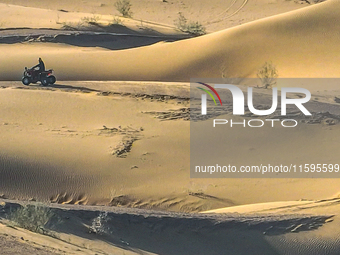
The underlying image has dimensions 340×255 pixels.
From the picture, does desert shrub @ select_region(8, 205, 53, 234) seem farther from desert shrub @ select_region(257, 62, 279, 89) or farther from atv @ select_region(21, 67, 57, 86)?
desert shrub @ select_region(257, 62, 279, 89)

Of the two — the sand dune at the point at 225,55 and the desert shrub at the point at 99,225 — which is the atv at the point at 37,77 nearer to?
the sand dune at the point at 225,55

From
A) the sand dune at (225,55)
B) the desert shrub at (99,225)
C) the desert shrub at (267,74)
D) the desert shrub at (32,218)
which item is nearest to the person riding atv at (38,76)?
the sand dune at (225,55)

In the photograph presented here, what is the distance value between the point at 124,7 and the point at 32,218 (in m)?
26.3

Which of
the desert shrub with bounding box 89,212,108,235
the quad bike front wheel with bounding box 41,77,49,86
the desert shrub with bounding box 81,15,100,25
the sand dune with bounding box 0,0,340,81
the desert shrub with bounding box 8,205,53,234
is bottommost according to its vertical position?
the desert shrub with bounding box 89,212,108,235

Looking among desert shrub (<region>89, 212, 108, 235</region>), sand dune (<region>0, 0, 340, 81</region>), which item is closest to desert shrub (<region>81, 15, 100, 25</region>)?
sand dune (<region>0, 0, 340, 81</region>)

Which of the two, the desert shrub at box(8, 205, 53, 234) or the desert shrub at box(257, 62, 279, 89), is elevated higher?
the desert shrub at box(257, 62, 279, 89)

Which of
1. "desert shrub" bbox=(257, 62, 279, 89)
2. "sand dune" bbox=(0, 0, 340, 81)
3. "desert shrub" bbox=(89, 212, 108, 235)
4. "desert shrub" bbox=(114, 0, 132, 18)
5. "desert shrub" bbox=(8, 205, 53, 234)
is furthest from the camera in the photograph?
"desert shrub" bbox=(114, 0, 132, 18)

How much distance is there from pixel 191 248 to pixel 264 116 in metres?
6.17

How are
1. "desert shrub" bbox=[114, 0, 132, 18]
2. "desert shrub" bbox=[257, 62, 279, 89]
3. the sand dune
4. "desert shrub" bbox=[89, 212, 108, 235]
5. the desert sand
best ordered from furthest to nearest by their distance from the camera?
1. "desert shrub" bbox=[114, 0, 132, 18]
2. the sand dune
3. "desert shrub" bbox=[257, 62, 279, 89]
4. the desert sand
5. "desert shrub" bbox=[89, 212, 108, 235]

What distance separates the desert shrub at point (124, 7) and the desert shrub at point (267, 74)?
14326mm

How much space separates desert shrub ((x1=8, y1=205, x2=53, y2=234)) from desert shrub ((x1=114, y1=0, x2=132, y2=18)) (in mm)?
24923

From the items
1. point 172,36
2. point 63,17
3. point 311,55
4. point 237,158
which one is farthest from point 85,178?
point 63,17

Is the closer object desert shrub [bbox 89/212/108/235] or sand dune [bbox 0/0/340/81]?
desert shrub [bbox 89/212/108/235]

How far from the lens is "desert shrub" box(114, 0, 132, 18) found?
31.8 meters
